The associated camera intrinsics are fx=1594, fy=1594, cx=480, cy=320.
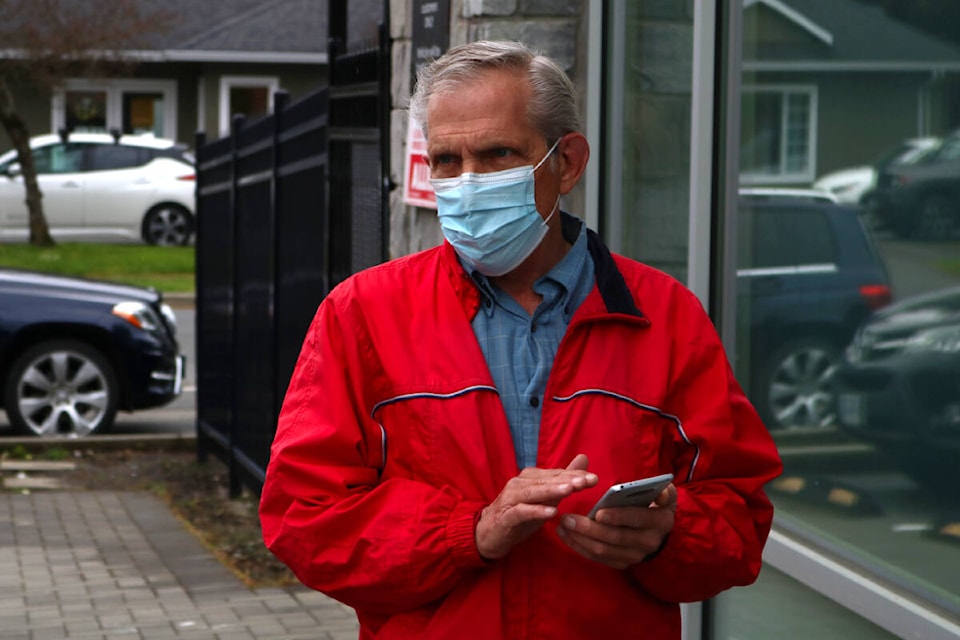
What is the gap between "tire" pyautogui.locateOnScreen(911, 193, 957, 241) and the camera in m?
3.64

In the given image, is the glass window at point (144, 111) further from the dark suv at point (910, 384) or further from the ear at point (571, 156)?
the ear at point (571, 156)

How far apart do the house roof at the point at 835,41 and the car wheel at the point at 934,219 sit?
306 mm

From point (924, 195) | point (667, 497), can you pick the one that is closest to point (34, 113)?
point (924, 195)

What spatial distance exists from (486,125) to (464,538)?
66cm

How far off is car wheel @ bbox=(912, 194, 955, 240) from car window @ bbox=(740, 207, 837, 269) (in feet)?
1.35

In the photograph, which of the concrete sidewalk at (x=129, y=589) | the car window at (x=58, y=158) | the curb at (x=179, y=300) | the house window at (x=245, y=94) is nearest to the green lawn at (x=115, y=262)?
the curb at (x=179, y=300)

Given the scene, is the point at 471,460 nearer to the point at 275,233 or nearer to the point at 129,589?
the point at 129,589

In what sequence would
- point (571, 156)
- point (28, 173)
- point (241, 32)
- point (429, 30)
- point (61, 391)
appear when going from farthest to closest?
point (241, 32), point (28, 173), point (61, 391), point (429, 30), point (571, 156)

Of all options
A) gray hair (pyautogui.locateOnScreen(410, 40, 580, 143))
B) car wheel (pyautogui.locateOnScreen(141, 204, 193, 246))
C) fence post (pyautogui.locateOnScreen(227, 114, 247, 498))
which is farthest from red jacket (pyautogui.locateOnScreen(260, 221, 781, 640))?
car wheel (pyautogui.locateOnScreen(141, 204, 193, 246))

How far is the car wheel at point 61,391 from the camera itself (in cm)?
1076

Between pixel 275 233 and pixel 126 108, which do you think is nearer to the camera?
pixel 275 233

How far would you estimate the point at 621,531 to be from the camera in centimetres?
238

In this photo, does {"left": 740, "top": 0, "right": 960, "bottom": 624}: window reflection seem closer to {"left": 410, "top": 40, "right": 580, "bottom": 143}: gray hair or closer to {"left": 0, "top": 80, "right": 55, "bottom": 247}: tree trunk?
{"left": 410, "top": 40, "right": 580, "bottom": 143}: gray hair

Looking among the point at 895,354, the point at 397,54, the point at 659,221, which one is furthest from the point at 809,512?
the point at 397,54
